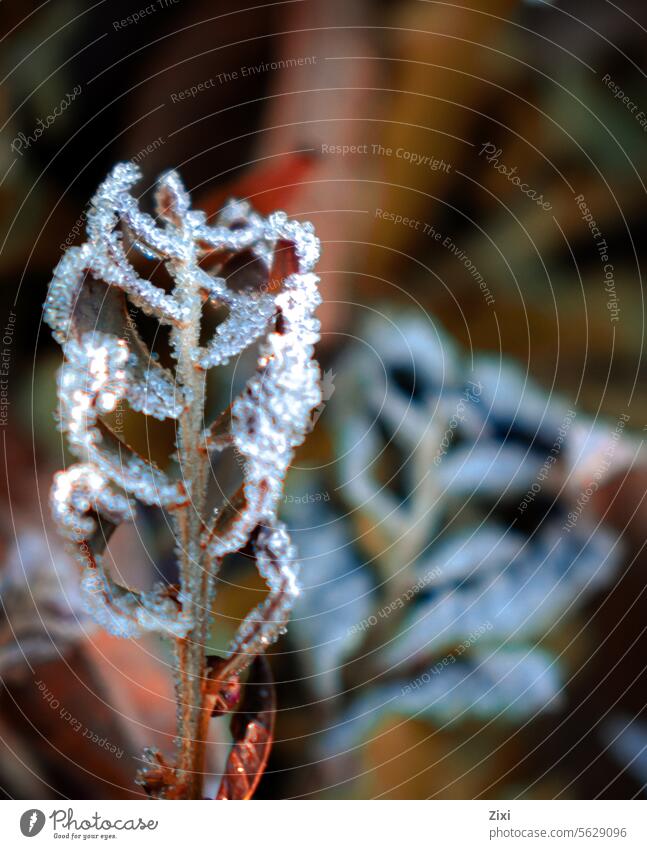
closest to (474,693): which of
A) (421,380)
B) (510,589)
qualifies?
(510,589)

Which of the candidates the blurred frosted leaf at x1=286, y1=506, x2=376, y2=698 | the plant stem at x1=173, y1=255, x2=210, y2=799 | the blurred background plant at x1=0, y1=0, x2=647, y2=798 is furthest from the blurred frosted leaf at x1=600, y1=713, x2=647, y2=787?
the plant stem at x1=173, y1=255, x2=210, y2=799

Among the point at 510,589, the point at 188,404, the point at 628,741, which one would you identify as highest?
the point at 188,404

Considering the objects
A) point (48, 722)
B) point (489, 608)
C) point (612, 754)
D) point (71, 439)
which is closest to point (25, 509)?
point (71, 439)

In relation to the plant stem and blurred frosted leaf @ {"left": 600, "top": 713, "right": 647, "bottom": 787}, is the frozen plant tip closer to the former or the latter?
the plant stem

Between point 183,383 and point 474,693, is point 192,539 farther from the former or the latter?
point 474,693

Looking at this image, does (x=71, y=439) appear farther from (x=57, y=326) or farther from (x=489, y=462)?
(x=489, y=462)

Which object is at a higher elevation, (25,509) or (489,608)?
(25,509)
